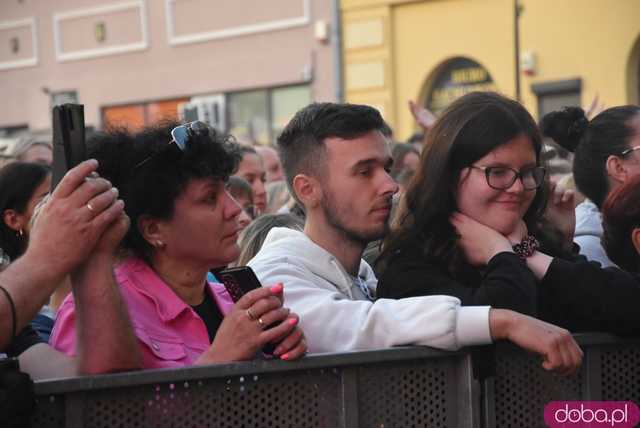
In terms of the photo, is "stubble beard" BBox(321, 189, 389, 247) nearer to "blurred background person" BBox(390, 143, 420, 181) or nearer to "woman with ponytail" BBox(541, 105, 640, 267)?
"woman with ponytail" BBox(541, 105, 640, 267)

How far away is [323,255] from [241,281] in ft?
2.33

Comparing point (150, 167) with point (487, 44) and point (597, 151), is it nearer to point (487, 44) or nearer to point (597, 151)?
point (597, 151)

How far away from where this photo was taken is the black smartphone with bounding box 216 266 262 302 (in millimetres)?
2908

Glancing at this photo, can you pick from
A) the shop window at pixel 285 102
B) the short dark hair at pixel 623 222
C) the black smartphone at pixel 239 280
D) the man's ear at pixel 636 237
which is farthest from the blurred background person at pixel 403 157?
the shop window at pixel 285 102

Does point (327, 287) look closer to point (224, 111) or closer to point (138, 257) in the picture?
point (138, 257)

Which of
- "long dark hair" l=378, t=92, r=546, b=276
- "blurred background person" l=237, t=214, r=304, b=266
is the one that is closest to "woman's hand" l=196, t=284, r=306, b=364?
"long dark hair" l=378, t=92, r=546, b=276

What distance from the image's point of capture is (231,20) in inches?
899

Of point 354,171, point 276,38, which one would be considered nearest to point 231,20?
point 276,38

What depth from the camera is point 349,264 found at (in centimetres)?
372

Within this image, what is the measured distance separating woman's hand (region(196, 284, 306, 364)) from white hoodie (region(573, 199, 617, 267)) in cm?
185

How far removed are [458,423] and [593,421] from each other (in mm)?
399

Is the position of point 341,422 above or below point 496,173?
below

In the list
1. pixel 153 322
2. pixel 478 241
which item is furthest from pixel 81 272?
pixel 478 241

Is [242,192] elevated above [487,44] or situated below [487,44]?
below
